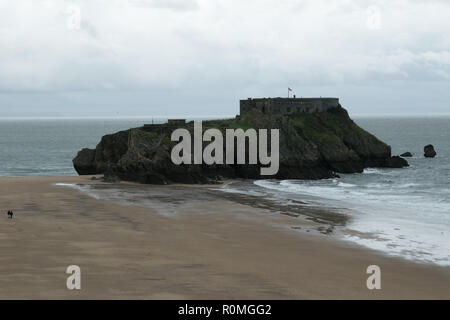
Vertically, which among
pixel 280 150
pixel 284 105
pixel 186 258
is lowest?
pixel 186 258

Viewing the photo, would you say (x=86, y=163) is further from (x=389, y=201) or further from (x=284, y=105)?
(x=389, y=201)

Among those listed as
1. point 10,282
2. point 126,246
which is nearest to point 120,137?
point 126,246

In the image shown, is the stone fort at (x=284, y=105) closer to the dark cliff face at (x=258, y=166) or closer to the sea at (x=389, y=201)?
the dark cliff face at (x=258, y=166)

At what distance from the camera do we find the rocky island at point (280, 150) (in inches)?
2901

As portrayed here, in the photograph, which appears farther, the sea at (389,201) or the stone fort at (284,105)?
the stone fort at (284,105)

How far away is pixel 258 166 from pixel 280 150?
465 centimetres

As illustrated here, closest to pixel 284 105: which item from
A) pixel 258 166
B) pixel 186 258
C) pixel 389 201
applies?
pixel 258 166

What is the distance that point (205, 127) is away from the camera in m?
86.2

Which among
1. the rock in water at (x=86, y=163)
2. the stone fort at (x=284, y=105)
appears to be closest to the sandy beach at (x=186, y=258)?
the rock in water at (x=86, y=163)

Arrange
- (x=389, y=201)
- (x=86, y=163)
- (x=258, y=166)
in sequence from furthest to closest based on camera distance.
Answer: (x=86, y=163), (x=258, y=166), (x=389, y=201)

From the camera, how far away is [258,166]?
263 ft

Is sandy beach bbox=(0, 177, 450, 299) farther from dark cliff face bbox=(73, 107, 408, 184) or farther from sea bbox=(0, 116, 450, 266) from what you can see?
dark cliff face bbox=(73, 107, 408, 184)

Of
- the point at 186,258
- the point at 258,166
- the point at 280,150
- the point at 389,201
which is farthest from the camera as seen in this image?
the point at 280,150

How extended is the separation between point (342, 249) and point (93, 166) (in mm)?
53643
